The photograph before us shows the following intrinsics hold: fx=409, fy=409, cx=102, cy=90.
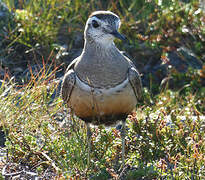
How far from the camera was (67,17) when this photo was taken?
22.3 feet

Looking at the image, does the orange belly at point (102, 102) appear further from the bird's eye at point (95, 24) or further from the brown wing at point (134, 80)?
the bird's eye at point (95, 24)

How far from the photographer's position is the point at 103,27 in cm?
399

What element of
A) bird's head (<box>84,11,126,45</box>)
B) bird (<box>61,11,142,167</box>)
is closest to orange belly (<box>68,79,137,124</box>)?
bird (<box>61,11,142,167</box>)

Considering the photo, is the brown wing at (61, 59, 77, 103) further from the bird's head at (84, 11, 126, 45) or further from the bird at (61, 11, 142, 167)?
the bird's head at (84, 11, 126, 45)

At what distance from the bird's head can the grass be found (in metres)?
0.93

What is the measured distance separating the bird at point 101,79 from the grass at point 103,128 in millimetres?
235

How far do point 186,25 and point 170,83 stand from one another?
956mm

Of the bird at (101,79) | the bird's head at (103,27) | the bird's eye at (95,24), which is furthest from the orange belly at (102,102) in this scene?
the bird's eye at (95,24)

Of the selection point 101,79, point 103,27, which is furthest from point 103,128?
point 103,27

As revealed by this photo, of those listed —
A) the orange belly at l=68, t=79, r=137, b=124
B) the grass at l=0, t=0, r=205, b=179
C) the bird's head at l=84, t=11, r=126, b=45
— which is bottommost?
the grass at l=0, t=0, r=205, b=179

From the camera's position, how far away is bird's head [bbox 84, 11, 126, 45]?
157 inches

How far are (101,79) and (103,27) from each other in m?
0.51

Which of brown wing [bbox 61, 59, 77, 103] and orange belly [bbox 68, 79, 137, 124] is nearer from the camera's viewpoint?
orange belly [bbox 68, 79, 137, 124]

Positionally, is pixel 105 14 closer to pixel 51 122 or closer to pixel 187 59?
pixel 51 122
